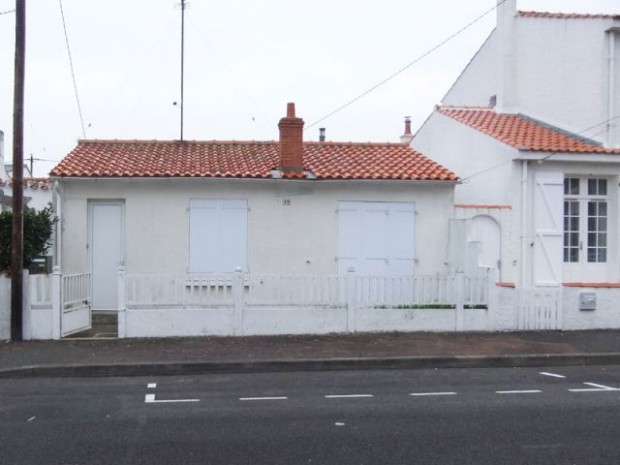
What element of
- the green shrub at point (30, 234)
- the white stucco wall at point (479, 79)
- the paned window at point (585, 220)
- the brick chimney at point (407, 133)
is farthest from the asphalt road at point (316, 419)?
the brick chimney at point (407, 133)

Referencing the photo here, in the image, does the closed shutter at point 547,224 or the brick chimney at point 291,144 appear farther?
the closed shutter at point 547,224

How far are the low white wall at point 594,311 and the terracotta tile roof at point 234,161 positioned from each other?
3237 mm

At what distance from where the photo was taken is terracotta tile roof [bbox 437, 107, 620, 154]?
48.0ft

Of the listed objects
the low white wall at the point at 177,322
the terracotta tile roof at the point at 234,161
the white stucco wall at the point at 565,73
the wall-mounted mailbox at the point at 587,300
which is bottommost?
the low white wall at the point at 177,322

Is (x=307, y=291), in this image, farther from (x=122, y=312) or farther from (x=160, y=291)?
(x=122, y=312)

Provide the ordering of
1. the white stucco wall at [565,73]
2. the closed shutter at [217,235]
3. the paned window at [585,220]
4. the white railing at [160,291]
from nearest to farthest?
the white railing at [160,291] → the closed shutter at [217,235] → the paned window at [585,220] → the white stucco wall at [565,73]

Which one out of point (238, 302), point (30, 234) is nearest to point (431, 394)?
point (238, 302)

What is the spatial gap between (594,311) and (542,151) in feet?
11.4

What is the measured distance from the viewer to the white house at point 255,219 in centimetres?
1396

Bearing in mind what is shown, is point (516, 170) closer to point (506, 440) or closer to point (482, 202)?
point (482, 202)

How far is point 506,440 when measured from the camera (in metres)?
6.19

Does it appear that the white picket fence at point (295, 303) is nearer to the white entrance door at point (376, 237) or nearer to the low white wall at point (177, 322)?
the low white wall at point (177, 322)

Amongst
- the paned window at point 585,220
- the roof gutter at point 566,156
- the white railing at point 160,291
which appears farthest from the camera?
the paned window at point 585,220

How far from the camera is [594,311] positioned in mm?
12898
